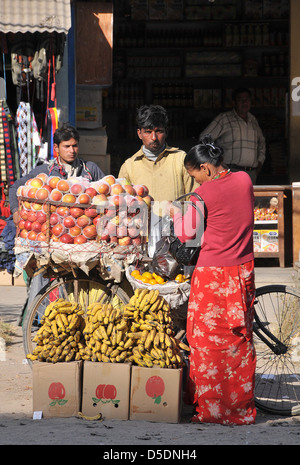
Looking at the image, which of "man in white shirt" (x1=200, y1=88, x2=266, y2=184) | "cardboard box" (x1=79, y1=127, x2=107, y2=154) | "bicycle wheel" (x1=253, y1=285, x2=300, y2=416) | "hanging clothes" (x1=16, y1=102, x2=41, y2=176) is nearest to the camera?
"bicycle wheel" (x1=253, y1=285, x2=300, y2=416)

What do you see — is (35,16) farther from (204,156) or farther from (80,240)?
(204,156)

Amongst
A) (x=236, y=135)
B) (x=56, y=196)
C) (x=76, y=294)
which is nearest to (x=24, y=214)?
(x=56, y=196)

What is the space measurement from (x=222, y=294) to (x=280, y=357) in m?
0.84

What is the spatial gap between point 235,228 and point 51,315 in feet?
4.21

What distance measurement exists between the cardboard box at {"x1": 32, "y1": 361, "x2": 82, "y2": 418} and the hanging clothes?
142 inches

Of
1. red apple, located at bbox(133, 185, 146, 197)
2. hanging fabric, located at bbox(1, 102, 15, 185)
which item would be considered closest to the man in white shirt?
hanging fabric, located at bbox(1, 102, 15, 185)

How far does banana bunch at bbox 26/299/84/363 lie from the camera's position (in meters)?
4.72

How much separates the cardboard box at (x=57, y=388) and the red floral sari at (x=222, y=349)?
0.74 m

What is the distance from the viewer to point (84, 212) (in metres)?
5.22

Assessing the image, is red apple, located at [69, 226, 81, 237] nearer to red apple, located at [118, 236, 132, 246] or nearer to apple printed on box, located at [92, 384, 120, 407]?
red apple, located at [118, 236, 132, 246]

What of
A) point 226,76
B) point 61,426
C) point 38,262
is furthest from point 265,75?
point 61,426

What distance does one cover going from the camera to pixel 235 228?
4.64 meters

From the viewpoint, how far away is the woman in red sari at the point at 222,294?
183 inches
